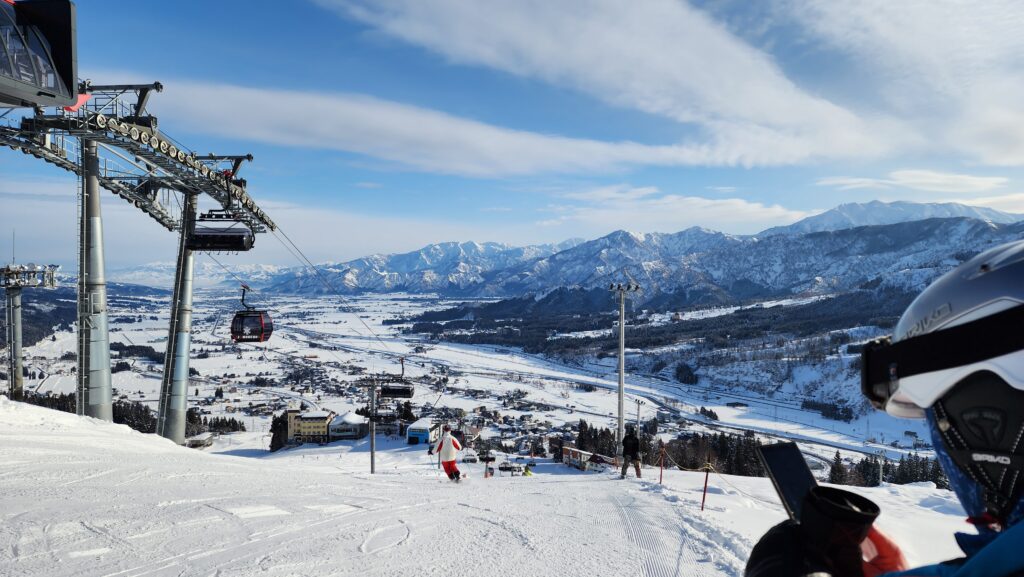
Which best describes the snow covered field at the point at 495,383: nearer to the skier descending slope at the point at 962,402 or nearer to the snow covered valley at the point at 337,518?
the snow covered valley at the point at 337,518

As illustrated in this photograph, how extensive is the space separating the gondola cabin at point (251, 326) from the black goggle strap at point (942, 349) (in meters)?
21.7

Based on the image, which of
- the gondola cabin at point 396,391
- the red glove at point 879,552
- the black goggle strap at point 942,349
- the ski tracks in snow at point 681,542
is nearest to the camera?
the black goggle strap at point 942,349

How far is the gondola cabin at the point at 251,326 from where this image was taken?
812 inches

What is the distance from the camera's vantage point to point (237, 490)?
755cm

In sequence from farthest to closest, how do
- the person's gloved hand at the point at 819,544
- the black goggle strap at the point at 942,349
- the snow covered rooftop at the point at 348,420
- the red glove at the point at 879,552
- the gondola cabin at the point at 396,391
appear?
the snow covered rooftop at the point at 348,420 < the gondola cabin at the point at 396,391 < the red glove at the point at 879,552 < the person's gloved hand at the point at 819,544 < the black goggle strap at the point at 942,349

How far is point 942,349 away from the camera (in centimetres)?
150

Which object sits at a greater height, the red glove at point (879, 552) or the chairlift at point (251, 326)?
the red glove at point (879, 552)

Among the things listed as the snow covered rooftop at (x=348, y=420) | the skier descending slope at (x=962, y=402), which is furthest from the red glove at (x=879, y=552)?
the snow covered rooftop at (x=348, y=420)

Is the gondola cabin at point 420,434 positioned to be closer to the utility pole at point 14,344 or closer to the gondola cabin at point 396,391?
the gondola cabin at point 396,391

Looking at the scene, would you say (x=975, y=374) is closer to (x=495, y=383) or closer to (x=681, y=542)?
(x=681, y=542)

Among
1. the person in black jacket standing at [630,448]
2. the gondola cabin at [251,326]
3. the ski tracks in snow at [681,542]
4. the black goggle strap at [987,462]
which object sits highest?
the black goggle strap at [987,462]

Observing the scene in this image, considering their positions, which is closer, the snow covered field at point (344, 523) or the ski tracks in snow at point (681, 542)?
the snow covered field at point (344, 523)

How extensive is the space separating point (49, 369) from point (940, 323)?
455ft

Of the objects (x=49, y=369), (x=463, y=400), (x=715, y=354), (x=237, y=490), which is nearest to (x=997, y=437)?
(x=237, y=490)
